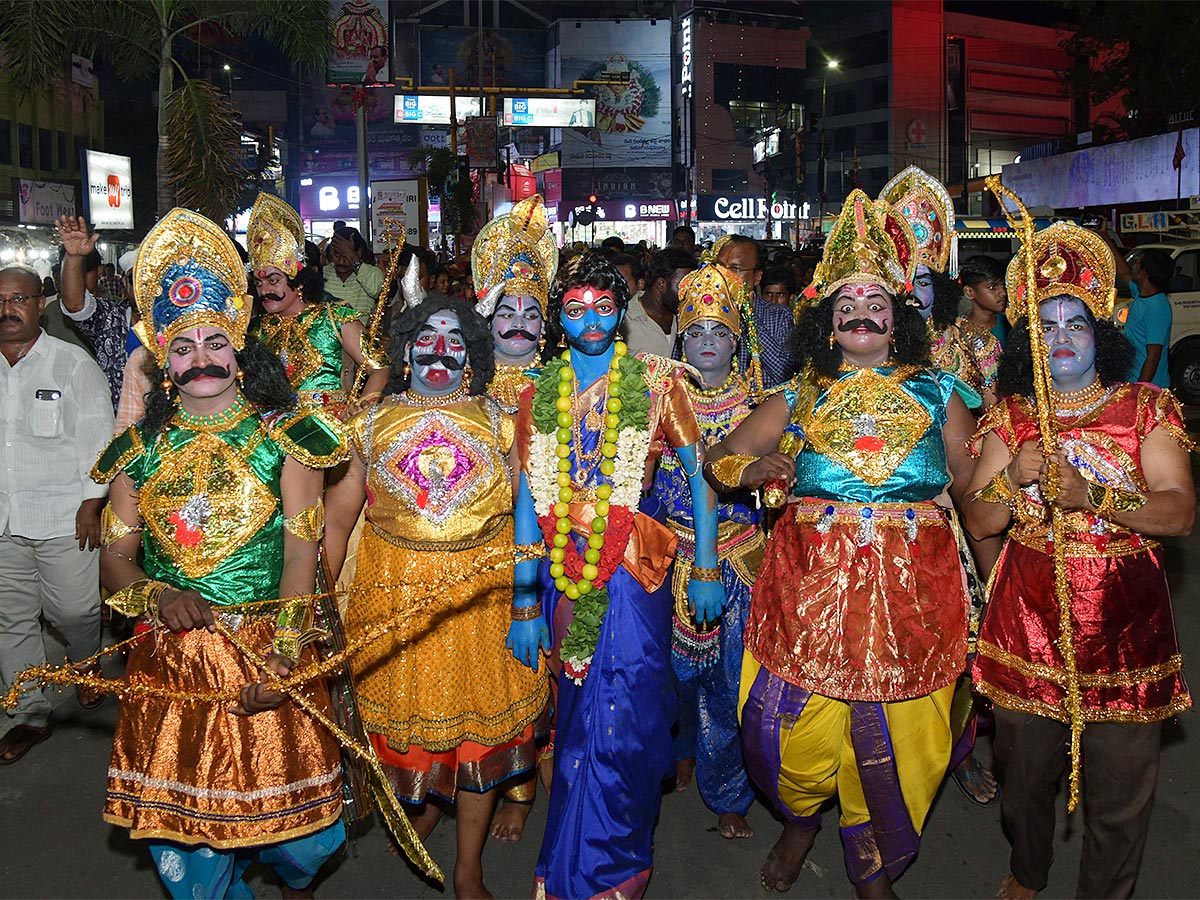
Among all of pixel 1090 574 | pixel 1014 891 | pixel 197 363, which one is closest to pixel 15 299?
pixel 197 363

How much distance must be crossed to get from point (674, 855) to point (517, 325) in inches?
100

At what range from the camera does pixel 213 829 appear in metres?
3.37

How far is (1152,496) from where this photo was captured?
3.50 meters

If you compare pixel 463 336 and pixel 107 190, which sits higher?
pixel 107 190

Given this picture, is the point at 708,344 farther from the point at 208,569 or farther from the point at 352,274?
the point at 352,274

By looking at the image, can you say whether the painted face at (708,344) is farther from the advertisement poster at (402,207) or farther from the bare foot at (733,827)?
the advertisement poster at (402,207)

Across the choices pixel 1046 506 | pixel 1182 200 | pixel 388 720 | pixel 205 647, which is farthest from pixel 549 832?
pixel 1182 200

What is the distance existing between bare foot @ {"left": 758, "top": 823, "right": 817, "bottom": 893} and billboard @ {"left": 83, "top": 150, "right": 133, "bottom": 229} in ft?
76.1

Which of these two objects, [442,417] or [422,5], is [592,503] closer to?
[442,417]

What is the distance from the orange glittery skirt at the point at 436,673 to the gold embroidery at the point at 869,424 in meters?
1.28

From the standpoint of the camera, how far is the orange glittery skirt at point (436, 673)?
402 centimetres

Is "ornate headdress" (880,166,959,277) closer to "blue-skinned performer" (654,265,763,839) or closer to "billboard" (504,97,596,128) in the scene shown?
"blue-skinned performer" (654,265,763,839)

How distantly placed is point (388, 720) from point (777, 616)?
5.01ft

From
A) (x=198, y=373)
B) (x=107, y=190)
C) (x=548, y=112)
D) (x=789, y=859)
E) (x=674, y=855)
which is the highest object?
(x=548, y=112)
